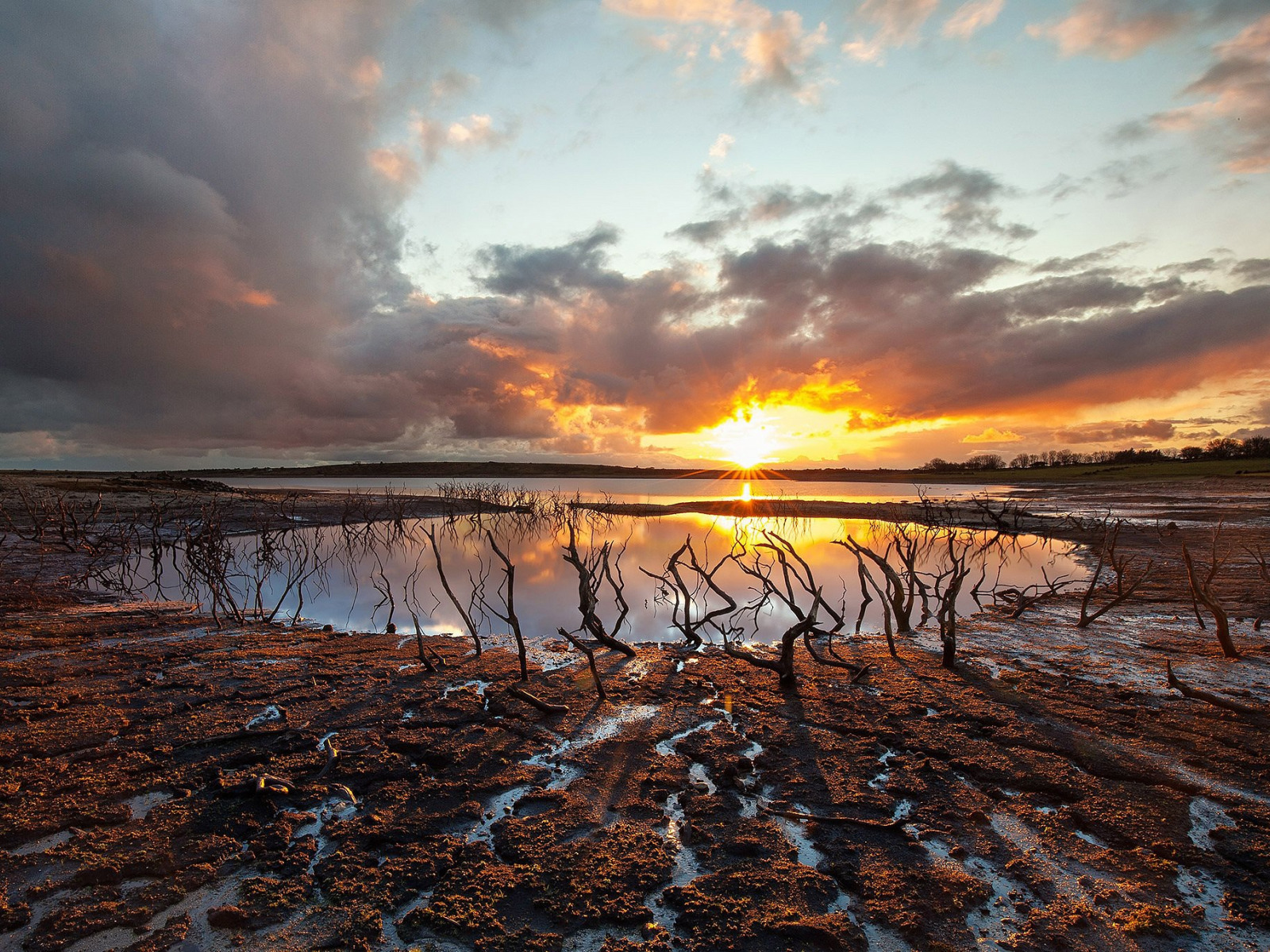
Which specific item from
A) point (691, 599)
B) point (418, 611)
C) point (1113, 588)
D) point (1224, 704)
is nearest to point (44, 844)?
point (691, 599)

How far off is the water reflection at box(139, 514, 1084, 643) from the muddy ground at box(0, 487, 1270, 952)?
9.05 ft

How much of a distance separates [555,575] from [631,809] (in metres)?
14.6

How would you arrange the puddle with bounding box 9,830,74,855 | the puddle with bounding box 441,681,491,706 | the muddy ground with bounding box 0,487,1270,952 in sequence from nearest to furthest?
the muddy ground with bounding box 0,487,1270,952
the puddle with bounding box 9,830,74,855
the puddle with bounding box 441,681,491,706

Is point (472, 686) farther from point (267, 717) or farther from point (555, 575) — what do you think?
point (555, 575)

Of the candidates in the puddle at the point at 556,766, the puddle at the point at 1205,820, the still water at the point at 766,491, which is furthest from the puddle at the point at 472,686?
the still water at the point at 766,491

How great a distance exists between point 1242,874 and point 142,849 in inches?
322

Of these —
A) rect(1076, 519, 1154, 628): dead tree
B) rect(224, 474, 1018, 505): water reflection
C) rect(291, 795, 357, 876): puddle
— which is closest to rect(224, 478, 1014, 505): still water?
rect(224, 474, 1018, 505): water reflection

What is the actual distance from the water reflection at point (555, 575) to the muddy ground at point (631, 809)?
2758 millimetres

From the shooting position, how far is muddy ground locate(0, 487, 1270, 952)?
151 inches

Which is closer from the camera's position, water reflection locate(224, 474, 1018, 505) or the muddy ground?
the muddy ground

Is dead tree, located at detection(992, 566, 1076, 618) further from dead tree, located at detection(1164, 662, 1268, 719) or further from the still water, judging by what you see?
the still water

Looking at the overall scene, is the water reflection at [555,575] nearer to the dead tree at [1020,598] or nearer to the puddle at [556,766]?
the dead tree at [1020,598]

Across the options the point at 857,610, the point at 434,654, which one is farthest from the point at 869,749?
the point at 857,610

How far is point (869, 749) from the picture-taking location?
20.4 feet
